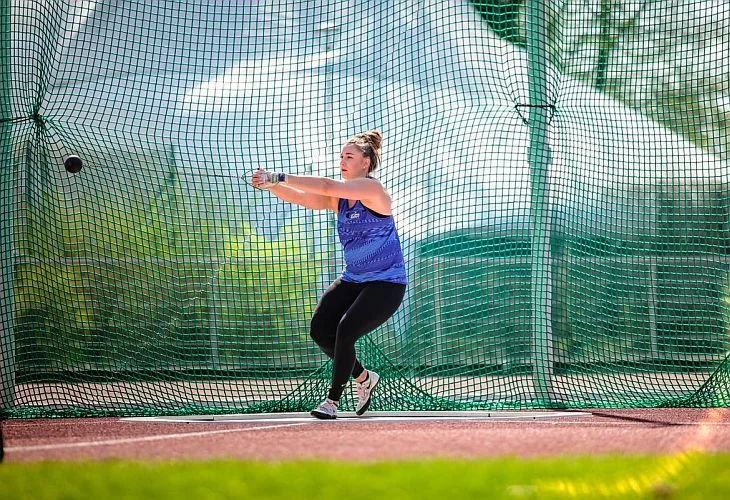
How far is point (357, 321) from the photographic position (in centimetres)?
576

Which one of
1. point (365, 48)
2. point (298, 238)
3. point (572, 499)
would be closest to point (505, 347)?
point (298, 238)

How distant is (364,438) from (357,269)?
5.17 ft

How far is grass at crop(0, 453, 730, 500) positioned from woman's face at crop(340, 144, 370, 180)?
282cm

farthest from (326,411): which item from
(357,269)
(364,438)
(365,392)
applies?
(364,438)

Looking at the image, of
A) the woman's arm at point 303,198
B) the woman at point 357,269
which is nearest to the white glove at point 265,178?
the woman at point 357,269

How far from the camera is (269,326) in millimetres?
8203

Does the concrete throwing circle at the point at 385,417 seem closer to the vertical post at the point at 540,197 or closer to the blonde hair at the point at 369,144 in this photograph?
the vertical post at the point at 540,197

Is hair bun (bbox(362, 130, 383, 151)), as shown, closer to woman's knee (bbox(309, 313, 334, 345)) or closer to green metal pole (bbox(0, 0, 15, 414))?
woman's knee (bbox(309, 313, 334, 345))

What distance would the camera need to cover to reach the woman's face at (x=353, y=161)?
236 inches

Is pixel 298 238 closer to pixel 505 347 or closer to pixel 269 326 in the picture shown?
pixel 269 326

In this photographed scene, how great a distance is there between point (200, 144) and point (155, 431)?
357 centimetres

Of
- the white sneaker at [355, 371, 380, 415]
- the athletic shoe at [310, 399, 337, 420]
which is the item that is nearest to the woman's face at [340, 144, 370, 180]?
the white sneaker at [355, 371, 380, 415]

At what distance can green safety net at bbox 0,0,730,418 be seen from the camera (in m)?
7.25

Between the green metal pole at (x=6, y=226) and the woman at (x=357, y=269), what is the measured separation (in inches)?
90.6
